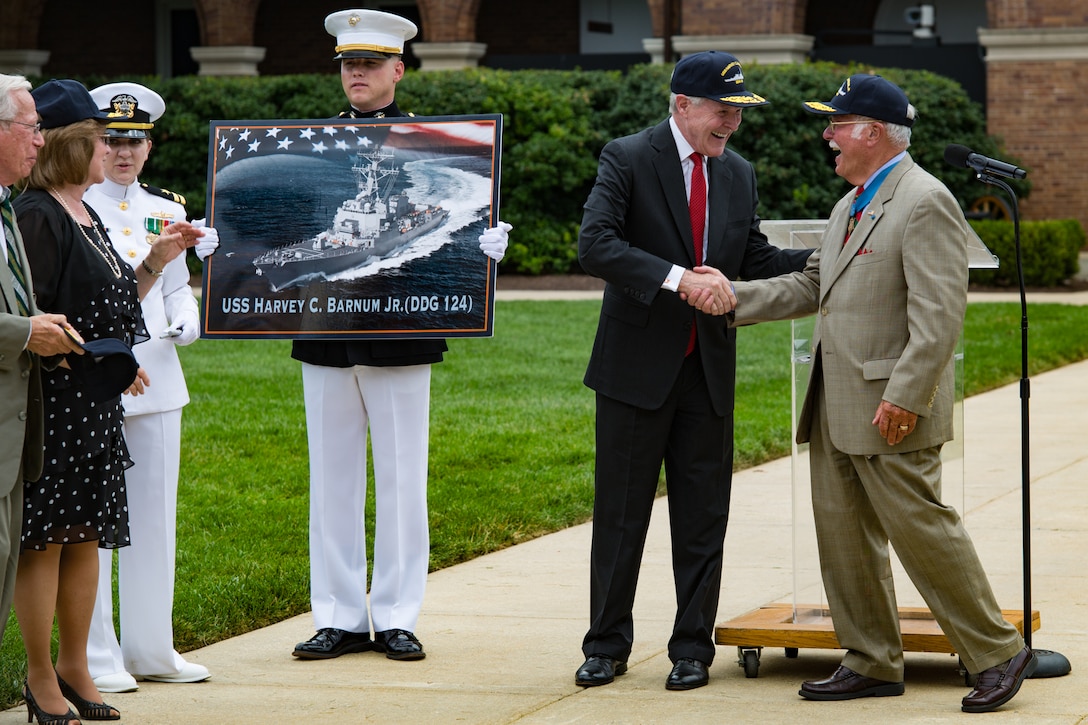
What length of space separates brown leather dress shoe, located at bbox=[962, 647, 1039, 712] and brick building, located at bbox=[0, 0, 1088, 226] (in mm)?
18652

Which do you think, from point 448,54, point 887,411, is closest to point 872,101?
point 887,411

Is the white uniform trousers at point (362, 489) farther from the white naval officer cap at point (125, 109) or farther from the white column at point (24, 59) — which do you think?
the white column at point (24, 59)

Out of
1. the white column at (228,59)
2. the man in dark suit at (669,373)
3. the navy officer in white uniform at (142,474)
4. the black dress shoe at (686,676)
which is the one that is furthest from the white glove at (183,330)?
the white column at (228,59)

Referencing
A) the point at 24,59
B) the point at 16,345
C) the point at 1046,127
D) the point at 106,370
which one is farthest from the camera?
the point at 24,59

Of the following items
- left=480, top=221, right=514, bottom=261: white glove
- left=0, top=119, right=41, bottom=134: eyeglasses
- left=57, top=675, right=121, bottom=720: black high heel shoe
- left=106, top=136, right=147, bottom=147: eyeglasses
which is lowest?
left=57, top=675, right=121, bottom=720: black high heel shoe

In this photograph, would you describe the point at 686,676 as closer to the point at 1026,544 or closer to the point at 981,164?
the point at 1026,544

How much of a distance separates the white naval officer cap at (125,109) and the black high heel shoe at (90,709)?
1903mm

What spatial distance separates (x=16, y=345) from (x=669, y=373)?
2.16 m

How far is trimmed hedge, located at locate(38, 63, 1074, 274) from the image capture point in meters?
21.6

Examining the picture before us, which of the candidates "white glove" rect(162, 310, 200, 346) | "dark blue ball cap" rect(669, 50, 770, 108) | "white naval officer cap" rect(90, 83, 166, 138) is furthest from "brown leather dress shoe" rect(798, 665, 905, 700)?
"white naval officer cap" rect(90, 83, 166, 138)

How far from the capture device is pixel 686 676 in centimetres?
513

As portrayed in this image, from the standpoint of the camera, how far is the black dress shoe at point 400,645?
18.4 feet

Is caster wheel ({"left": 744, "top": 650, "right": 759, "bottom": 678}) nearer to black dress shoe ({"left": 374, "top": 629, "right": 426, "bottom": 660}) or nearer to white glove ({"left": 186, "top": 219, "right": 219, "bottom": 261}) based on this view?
black dress shoe ({"left": 374, "top": 629, "right": 426, "bottom": 660})

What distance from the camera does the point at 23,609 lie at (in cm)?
470
